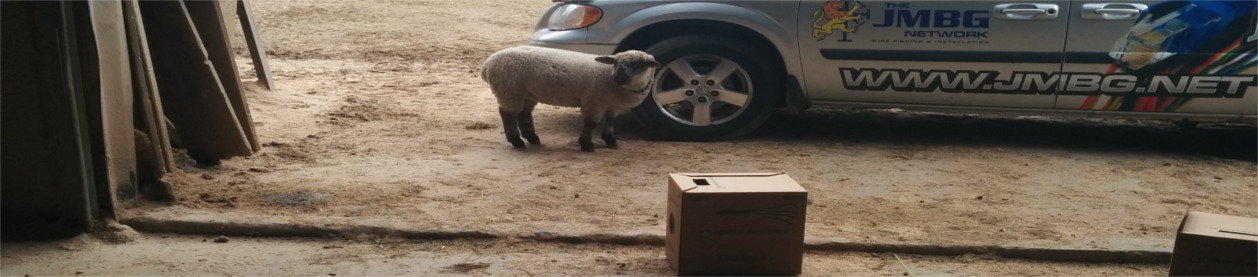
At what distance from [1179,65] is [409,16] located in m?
9.49

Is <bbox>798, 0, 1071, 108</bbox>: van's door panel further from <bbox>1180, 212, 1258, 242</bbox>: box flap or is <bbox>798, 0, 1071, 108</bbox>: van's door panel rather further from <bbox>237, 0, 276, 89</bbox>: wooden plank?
<bbox>237, 0, 276, 89</bbox>: wooden plank

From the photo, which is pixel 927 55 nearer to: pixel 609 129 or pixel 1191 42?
pixel 1191 42

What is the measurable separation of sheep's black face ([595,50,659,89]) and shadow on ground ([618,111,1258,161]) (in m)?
1.14

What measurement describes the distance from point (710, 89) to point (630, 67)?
0.90 metres

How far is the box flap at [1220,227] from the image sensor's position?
13.2 ft

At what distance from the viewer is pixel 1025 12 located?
701 centimetres

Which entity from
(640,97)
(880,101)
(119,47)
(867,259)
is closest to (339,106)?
(640,97)

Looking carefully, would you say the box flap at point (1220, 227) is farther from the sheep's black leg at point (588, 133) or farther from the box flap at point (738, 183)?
the sheep's black leg at point (588, 133)

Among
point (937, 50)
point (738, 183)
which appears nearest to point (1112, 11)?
point (937, 50)

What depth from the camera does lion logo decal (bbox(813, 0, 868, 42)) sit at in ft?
23.6

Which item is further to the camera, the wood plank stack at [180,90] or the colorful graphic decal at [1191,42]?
the colorful graphic decal at [1191,42]

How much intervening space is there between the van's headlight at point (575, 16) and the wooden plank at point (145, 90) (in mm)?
2805

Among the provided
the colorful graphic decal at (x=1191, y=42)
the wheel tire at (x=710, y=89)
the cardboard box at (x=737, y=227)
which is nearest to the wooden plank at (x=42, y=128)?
the cardboard box at (x=737, y=227)

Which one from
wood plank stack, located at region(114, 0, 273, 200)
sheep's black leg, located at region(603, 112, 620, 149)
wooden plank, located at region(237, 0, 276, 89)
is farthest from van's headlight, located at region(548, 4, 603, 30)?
wooden plank, located at region(237, 0, 276, 89)
